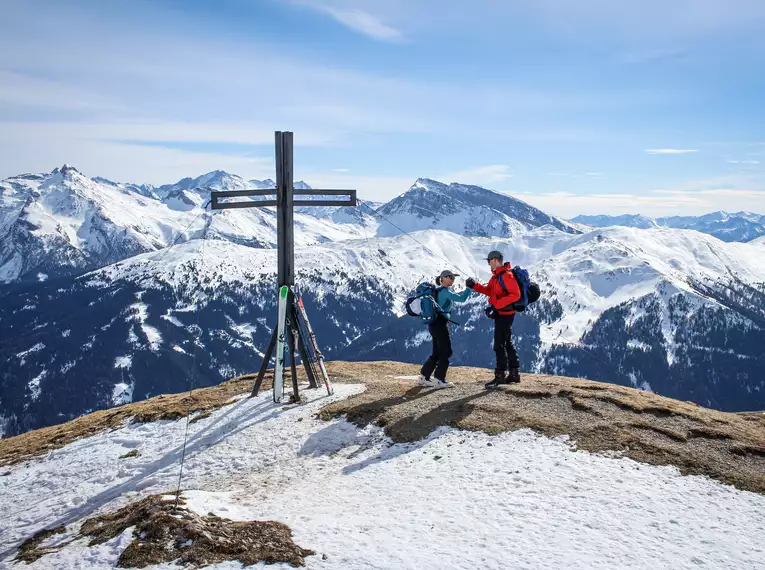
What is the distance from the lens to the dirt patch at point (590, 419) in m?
12.0

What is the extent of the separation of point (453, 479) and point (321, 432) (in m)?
4.85

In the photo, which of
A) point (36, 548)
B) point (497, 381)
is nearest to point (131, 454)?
point (36, 548)

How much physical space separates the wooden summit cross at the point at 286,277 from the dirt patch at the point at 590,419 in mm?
2299

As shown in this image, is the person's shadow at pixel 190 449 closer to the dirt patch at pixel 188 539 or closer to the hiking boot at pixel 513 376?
the dirt patch at pixel 188 539

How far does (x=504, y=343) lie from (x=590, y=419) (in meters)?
4.00

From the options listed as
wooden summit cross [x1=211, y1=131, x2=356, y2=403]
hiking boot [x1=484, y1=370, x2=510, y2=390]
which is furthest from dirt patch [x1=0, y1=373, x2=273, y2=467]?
hiking boot [x1=484, y1=370, x2=510, y2=390]

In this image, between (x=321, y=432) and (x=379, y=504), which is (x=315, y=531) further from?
(x=321, y=432)

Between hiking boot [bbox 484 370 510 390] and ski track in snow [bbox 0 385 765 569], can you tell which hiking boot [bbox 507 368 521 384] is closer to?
hiking boot [bbox 484 370 510 390]

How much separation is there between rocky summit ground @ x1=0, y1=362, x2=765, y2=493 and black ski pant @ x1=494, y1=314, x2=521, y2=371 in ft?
3.00

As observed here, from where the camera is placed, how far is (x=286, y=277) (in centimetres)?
1888

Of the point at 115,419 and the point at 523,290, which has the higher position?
the point at 523,290

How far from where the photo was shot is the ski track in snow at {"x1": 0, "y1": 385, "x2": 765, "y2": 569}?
873 cm

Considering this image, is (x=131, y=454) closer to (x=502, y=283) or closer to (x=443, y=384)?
(x=443, y=384)

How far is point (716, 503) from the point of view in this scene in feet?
33.2
